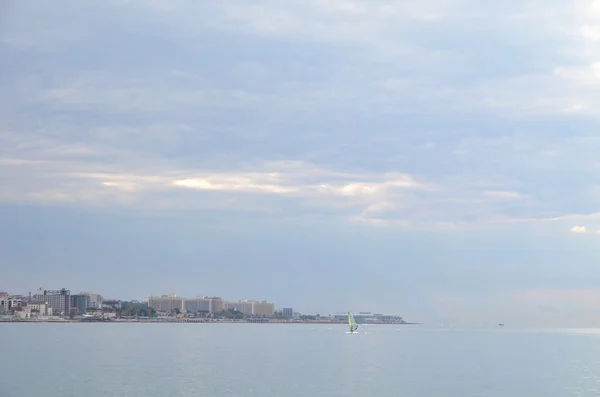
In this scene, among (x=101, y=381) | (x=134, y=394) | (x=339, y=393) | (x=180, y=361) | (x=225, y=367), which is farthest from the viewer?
(x=180, y=361)

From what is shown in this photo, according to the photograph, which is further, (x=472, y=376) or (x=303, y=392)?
(x=472, y=376)

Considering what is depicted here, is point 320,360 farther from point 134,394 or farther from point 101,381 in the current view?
point 134,394

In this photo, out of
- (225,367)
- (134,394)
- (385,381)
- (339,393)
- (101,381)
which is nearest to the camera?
(134,394)

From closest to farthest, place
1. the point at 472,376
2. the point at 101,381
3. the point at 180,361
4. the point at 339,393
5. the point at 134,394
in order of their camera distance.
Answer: the point at 134,394
the point at 339,393
the point at 101,381
the point at 472,376
the point at 180,361

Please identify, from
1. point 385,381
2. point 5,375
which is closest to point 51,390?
point 5,375

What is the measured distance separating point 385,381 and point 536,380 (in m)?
16.2

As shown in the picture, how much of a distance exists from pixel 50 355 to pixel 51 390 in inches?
1946

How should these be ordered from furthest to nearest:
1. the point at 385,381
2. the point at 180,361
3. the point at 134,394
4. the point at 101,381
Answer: the point at 180,361 → the point at 385,381 → the point at 101,381 → the point at 134,394

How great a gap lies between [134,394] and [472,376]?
37.4 m

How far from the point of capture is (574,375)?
83.0 metres

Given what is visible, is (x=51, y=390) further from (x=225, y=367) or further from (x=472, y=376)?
(x=472, y=376)

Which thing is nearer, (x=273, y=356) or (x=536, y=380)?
(x=536, y=380)

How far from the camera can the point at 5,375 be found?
74812 mm

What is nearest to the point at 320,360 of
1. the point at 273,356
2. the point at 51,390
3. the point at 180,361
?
the point at 273,356
